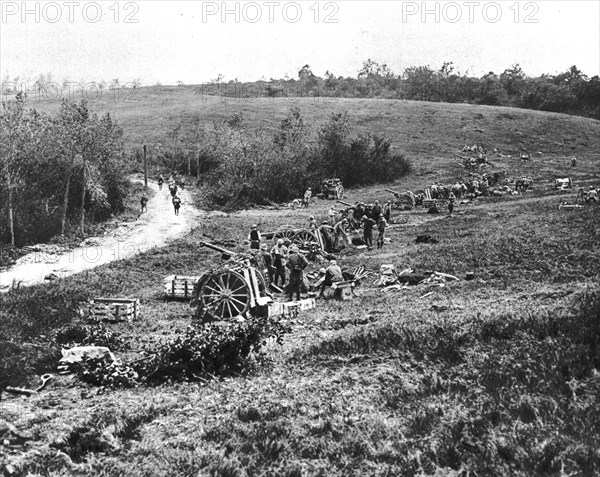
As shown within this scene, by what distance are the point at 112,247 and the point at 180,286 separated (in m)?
11.6

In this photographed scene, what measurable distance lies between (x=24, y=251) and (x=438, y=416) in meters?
21.8

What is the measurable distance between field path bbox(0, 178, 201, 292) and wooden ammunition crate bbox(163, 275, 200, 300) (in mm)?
4431

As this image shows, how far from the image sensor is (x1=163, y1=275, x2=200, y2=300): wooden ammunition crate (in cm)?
1631

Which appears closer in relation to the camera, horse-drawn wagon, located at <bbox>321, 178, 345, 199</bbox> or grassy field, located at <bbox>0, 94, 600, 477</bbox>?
grassy field, located at <bbox>0, 94, 600, 477</bbox>

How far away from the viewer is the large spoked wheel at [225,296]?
13727mm

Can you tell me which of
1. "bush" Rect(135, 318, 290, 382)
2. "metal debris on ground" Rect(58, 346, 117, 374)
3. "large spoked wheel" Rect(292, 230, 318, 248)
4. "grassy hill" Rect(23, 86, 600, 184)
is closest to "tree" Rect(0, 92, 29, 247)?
"large spoked wheel" Rect(292, 230, 318, 248)

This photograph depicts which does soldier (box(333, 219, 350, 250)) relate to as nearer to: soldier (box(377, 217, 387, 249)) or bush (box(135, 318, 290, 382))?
soldier (box(377, 217, 387, 249))

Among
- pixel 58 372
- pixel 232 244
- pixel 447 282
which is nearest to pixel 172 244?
pixel 232 244

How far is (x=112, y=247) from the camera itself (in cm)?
2672

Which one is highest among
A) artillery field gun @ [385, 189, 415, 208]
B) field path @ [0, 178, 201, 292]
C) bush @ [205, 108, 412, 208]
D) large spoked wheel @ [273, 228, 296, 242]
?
bush @ [205, 108, 412, 208]

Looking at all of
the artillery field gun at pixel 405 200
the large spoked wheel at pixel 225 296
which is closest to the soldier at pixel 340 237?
the large spoked wheel at pixel 225 296

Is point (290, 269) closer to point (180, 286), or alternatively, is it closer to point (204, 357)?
point (180, 286)

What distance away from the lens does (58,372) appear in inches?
401

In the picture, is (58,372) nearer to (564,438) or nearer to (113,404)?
(113,404)
